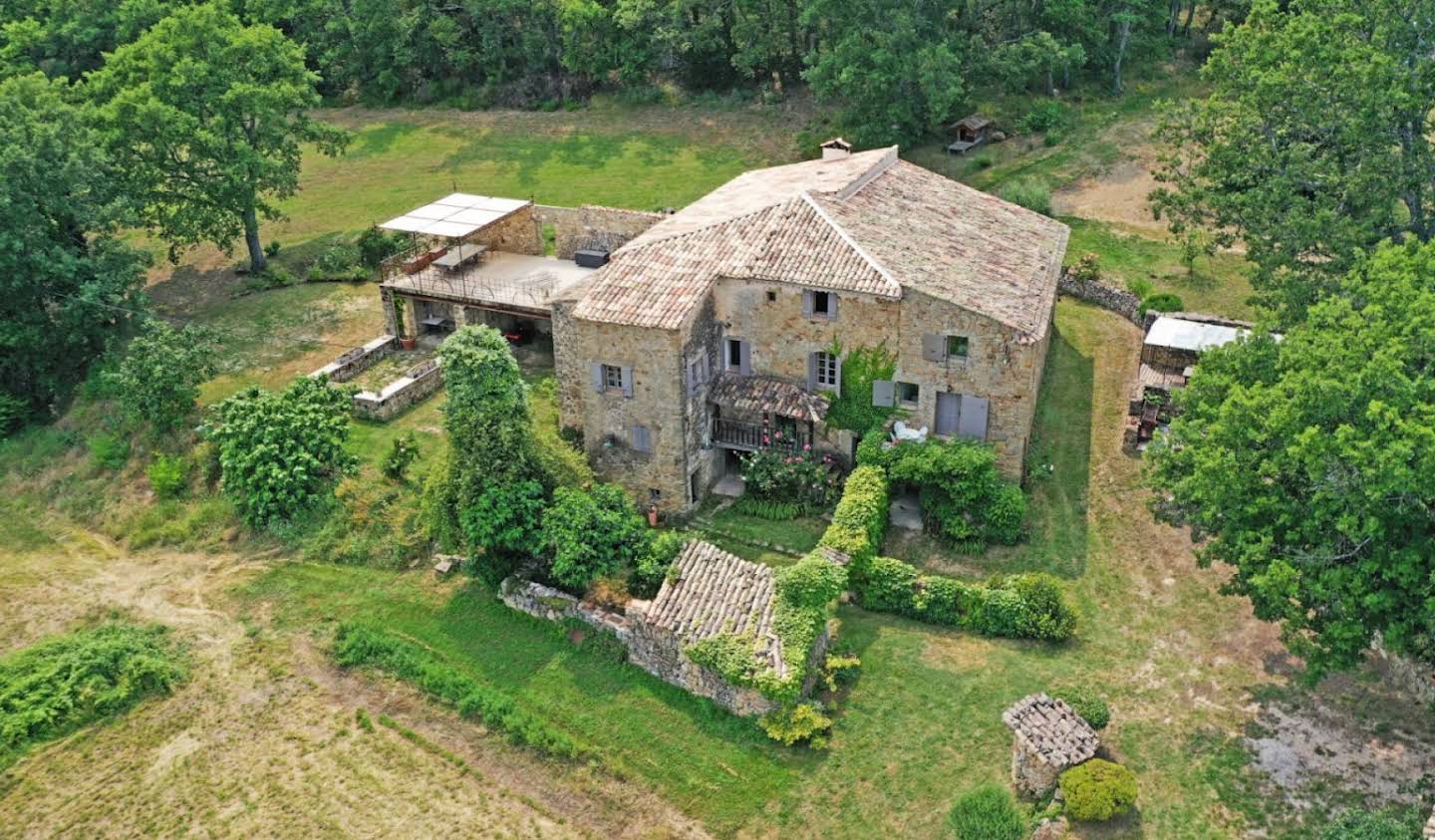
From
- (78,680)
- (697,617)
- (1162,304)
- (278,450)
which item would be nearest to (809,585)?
(697,617)

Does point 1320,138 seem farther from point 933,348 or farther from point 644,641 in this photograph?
point 644,641

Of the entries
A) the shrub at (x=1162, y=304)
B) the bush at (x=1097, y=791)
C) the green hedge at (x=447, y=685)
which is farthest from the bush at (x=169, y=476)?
the shrub at (x=1162, y=304)

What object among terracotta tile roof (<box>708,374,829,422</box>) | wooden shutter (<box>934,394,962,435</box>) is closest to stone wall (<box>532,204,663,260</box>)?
terracotta tile roof (<box>708,374,829,422</box>)

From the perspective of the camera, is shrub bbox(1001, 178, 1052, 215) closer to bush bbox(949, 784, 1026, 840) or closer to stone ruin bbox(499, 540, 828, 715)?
stone ruin bbox(499, 540, 828, 715)

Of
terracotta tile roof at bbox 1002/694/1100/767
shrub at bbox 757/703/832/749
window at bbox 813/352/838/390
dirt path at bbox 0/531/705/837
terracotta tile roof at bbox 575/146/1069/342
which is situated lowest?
dirt path at bbox 0/531/705/837

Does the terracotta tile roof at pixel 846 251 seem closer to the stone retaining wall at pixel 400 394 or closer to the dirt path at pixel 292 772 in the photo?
the stone retaining wall at pixel 400 394

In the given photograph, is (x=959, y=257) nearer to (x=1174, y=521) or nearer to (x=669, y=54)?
(x=1174, y=521)
